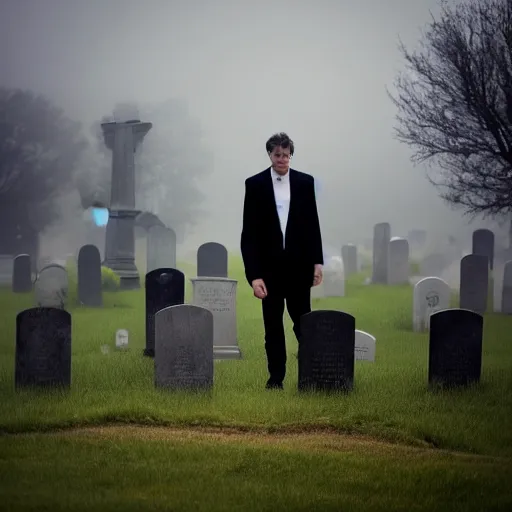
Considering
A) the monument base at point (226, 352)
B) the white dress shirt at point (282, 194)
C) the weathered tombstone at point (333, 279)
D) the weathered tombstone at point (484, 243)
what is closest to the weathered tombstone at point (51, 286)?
the monument base at point (226, 352)

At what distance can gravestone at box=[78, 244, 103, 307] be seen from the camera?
11359 mm

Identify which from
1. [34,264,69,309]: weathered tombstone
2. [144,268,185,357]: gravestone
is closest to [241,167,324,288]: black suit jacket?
[144,268,185,357]: gravestone

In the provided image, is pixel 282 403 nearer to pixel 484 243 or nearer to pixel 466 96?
pixel 466 96

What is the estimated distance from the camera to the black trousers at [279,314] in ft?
20.9

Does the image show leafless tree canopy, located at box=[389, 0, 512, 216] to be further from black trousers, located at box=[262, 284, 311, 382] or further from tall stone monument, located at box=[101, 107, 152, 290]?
black trousers, located at box=[262, 284, 311, 382]

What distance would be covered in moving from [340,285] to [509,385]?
5.35m

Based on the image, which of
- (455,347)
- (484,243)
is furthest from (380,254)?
(455,347)

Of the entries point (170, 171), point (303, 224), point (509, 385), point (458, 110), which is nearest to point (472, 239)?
point (458, 110)

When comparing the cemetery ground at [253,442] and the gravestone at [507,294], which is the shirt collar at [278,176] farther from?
the gravestone at [507,294]

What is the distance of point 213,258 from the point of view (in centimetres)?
1088

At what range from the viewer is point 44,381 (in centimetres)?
A: 632

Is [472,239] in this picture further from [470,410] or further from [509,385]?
[470,410]

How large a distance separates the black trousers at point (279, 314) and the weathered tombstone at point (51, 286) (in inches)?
189

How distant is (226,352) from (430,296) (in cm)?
259
